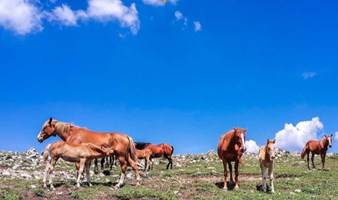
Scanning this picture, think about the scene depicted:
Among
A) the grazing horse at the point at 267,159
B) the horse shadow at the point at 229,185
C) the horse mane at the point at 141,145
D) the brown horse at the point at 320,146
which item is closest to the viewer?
the grazing horse at the point at 267,159

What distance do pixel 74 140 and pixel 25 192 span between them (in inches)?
140

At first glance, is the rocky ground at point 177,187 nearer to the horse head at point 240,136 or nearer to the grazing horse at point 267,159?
the grazing horse at point 267,159

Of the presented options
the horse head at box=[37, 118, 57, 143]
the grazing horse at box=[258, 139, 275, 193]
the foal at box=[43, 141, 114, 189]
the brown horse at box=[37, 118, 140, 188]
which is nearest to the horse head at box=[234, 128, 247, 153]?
the grazing horse at box=[258, 139, 275, 193]

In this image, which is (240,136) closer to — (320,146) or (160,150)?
(160,150)

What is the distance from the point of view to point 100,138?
2261cm

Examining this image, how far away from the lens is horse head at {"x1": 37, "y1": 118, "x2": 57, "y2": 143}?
23672 mm

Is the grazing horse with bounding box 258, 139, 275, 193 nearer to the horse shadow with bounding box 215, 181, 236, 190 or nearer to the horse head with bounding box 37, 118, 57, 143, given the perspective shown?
the horse shadow with bounding box 215, 181, 236, 190

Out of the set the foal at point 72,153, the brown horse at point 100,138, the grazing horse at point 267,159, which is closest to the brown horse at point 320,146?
the grazing horse at point 267,159

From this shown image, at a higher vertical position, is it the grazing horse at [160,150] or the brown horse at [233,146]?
the grazing horse at [160,150]

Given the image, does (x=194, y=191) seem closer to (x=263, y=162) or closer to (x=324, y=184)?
(x=263, y=162)

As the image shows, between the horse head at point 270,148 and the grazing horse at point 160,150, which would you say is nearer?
the horse head at point 270,148

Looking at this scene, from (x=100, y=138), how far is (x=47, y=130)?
8.90ft

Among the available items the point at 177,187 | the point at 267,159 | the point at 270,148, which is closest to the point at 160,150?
the point at 177,187

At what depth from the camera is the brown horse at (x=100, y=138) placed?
2234 centimetres
